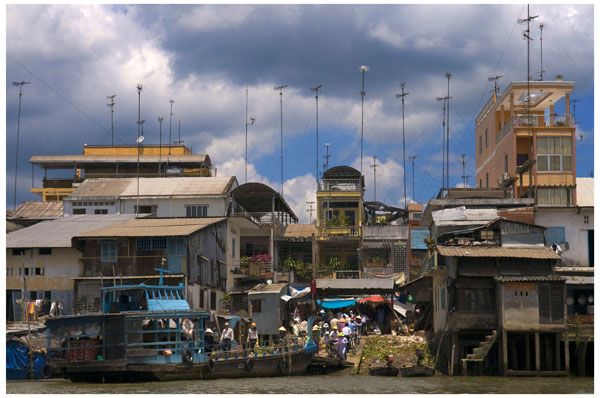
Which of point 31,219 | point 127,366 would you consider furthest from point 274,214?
point 127,366

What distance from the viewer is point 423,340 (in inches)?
1706

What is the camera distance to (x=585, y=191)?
55469mm

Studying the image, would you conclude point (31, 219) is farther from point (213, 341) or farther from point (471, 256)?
point (471, 256)

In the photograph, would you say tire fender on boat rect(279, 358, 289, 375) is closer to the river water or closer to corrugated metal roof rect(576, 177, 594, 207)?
the river water

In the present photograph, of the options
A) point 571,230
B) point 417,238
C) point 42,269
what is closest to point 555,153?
point 417,238

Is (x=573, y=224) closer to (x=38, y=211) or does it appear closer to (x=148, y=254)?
(x=148, y=254)

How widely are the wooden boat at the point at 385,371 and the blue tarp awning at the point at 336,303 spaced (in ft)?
47.5

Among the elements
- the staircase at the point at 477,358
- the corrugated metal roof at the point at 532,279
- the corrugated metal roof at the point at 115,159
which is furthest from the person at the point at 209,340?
the corrugated metal roof at the point at 115,159

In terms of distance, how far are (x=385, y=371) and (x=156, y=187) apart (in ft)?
91.5

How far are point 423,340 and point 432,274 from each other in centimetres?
280

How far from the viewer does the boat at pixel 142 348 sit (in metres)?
34.6

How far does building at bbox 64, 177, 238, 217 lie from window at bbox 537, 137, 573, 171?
17497 millimetres

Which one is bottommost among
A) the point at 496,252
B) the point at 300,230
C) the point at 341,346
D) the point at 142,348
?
the point at 341,346

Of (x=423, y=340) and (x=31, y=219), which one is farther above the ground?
(x=31, y=219)
